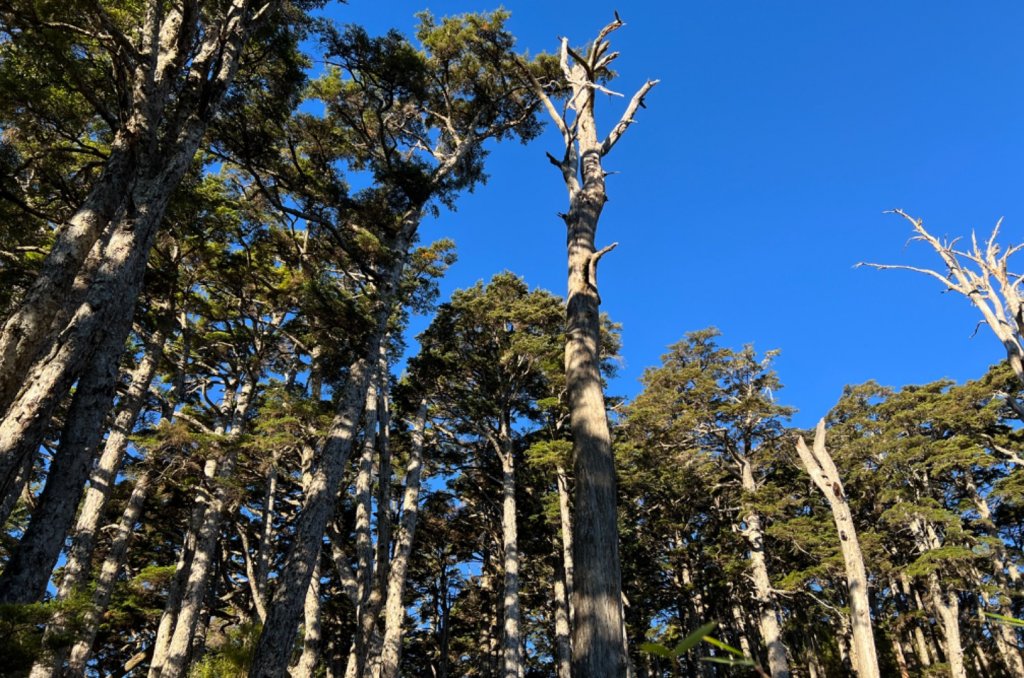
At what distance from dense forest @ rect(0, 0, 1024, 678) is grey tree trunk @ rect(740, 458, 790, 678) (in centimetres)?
11

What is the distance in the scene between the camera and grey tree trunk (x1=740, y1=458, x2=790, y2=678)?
14180 millimetres

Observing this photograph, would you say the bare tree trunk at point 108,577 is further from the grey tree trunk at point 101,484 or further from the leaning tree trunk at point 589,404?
the leaning tree trunk at point 589,404

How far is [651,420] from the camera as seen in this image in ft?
53.7

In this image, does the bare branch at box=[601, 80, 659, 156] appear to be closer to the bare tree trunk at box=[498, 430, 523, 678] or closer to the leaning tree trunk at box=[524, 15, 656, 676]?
the leaning tree trunk at box=[524, 15, 656, 676]

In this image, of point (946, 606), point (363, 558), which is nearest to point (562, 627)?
point (363, 558)

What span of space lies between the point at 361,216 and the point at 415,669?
23.6m

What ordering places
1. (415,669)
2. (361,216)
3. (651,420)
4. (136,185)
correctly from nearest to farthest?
(136,185), (361,216), (651,420), (415,669)

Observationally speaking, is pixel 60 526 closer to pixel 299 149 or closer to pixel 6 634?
pixel 6 634

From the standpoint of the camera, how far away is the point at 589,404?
15.6 feet

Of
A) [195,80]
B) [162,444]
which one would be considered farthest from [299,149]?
[162,444]

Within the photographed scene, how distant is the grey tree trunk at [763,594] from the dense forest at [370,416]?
0.36 ft

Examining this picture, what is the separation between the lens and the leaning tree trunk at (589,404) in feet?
12.6

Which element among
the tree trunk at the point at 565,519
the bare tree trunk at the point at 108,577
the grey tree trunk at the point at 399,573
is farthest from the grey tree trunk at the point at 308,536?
the tree trunk at the point at 565,519

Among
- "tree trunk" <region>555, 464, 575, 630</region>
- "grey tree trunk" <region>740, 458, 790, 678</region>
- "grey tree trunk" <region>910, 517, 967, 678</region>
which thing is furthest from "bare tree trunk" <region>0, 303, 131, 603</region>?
"grey tree trunk" <region>910, 517, 967, 678</region>
